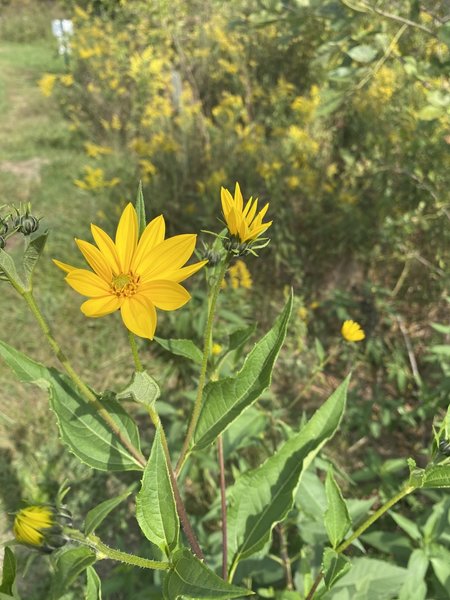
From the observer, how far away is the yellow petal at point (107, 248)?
0.72 m

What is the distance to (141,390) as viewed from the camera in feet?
2.04

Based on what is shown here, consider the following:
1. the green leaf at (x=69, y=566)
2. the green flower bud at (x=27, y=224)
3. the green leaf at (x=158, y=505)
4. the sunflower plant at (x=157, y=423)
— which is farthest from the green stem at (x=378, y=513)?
the green flower bud at (x=27, y=224)

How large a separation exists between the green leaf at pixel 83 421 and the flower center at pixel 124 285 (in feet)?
0.59

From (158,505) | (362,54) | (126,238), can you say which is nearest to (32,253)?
(126,238)

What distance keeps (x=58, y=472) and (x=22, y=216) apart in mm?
1793

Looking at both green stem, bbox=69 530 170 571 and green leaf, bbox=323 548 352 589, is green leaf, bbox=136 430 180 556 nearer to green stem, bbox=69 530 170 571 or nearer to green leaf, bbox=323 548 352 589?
green stem, bbox=69 530 170 571

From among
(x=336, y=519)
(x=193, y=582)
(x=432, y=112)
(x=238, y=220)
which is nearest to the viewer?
(x=193, y=582)

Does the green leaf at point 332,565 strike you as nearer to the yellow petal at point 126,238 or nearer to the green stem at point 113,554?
the green stem at point 113,554

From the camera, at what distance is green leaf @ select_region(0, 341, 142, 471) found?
741mm

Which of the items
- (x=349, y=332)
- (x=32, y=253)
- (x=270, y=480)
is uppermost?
(x=32, y=253)

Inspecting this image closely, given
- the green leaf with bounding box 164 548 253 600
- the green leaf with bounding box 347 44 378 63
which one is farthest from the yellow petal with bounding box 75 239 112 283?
the green leaf with bounding box 347 44 378 63

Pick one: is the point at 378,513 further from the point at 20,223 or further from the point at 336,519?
the point at 20,223

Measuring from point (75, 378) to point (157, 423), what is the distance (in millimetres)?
126

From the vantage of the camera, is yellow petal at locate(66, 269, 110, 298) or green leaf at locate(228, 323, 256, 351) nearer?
yellow petal at locate(66, 269, 110, 298)
